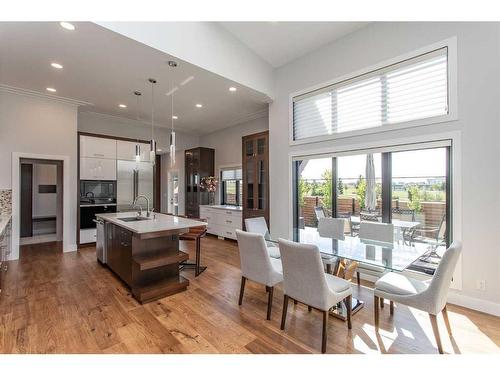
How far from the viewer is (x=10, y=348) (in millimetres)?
1895

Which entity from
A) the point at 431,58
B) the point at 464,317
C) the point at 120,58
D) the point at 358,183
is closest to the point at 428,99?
the point at 431,58

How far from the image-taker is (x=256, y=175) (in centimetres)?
530

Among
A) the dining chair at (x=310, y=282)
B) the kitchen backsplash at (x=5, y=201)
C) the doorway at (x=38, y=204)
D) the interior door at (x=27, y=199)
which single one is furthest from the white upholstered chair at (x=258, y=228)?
the interior door at (x=27, y=199)

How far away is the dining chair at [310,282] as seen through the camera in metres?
1.89

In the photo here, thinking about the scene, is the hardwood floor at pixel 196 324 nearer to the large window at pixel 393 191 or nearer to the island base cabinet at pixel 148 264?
the island base cabinet at pixel 148 264

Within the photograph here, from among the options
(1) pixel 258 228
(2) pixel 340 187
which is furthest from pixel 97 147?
(2) pixel 340 187

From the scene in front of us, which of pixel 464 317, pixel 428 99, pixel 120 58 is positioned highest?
pixel 120 58

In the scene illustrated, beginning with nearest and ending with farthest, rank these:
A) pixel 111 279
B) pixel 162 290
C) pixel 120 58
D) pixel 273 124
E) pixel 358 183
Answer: pixel 162 290 → pixel 120 58 → pixel 111 279 → pixel 358 183 → pixel 273 124

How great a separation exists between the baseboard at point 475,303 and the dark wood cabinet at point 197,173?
18.7ft

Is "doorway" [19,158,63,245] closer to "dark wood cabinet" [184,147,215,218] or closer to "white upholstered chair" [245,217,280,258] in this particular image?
"dark wood cabinet" [184,147,215,218]

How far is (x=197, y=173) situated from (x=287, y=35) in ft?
14.2

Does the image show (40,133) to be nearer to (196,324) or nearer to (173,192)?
(173,192)
